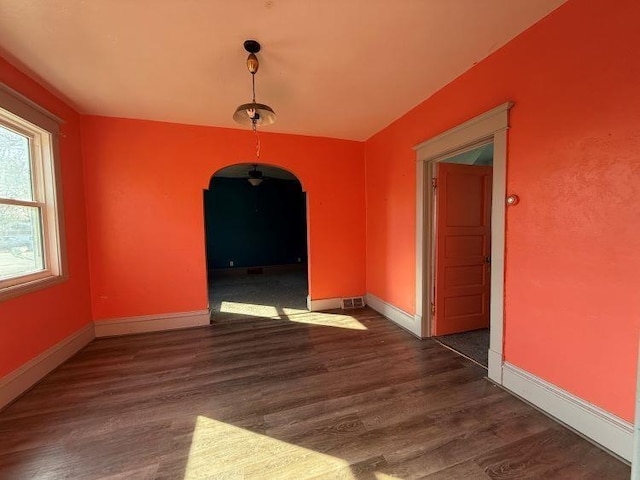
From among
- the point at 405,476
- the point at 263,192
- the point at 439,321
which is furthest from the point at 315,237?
the point at 263,192

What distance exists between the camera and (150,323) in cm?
333

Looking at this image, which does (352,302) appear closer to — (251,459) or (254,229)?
(251,459)

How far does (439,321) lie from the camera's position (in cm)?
303

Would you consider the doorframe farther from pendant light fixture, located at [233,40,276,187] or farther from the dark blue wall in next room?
the dark blue wall in next room

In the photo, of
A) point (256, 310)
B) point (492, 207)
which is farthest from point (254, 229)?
point (492, 207)

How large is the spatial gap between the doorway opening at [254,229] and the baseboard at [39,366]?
322cm

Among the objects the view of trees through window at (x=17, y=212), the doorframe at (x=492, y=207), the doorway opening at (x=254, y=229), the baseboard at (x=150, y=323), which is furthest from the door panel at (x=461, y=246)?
the view of trees through window at (x=17, y=212)

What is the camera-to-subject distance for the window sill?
1.99 metres

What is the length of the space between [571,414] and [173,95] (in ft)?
13.7

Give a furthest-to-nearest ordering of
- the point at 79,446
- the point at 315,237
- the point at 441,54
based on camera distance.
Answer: the point at 315,237 < the point at 441,54 < the point at 79,446

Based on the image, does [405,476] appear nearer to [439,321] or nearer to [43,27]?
[439,321]

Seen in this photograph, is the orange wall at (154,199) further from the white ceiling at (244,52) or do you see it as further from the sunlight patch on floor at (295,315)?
the sunlight patch on floor at (295,315)

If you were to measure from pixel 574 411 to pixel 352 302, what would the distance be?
8.93ft

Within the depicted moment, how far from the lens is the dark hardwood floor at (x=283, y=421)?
1422 millimetres
